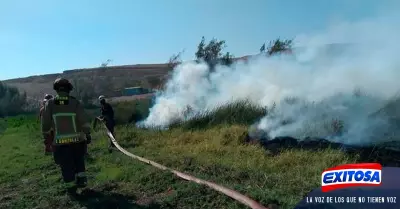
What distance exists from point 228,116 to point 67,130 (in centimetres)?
1166

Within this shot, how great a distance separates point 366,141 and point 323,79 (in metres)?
4.98

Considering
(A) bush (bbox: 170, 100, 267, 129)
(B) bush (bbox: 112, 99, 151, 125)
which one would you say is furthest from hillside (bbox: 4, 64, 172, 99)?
(A) bush (bbox: 170, 100, 267, 129)

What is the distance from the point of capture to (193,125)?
19250 mm

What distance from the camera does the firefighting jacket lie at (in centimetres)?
719

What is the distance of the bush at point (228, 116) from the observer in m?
17.3

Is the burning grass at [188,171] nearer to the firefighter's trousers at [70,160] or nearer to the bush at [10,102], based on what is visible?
the firefighter's trousers at [70,160]

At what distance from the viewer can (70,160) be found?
290 inches

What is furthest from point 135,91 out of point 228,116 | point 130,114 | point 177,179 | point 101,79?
point 177,179

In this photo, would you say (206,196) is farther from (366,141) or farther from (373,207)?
(366,141)

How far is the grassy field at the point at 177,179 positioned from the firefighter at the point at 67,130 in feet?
1.14

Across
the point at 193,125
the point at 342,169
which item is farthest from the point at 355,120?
the point at 342,169

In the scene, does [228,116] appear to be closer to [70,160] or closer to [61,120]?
[70,160]

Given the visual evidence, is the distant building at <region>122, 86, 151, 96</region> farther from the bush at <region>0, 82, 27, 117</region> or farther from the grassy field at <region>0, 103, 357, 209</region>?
the grassy field at <region>0, 103, 357, 209</region>

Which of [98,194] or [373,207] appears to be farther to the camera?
[98,194]
